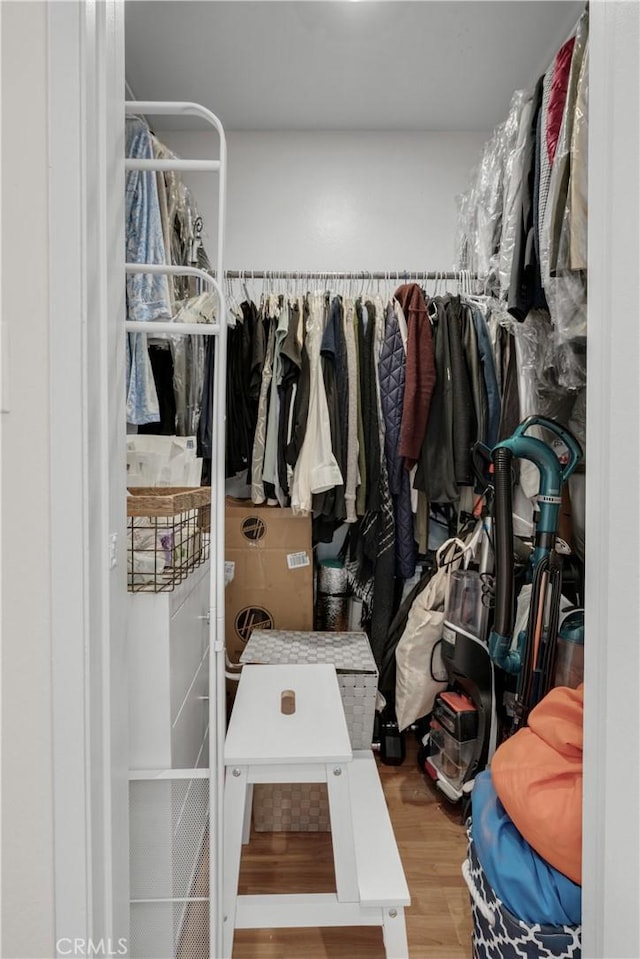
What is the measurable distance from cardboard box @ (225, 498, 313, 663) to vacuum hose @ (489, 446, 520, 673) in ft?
2.75

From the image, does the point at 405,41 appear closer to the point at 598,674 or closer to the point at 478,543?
the point at 478,543

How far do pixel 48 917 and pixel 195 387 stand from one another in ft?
5.50

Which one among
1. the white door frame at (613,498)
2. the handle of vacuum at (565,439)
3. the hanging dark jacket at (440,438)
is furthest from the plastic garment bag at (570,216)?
the hanging dark jacket at (440,438)

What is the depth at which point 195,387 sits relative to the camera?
207 centimetres

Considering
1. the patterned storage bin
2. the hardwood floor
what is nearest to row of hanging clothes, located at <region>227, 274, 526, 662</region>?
the patterned storage bin

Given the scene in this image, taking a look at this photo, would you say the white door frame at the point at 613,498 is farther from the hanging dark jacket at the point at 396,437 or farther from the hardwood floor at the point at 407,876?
the hanging dark jacket at the point at 396,437

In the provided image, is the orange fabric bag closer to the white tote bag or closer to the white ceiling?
the white tote bag

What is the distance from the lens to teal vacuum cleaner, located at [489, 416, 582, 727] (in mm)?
1433

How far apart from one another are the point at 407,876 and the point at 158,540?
1.18 m

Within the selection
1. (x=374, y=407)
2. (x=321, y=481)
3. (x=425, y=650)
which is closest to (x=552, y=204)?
(x=374, y=407)

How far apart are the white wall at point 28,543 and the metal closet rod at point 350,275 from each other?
171 cm

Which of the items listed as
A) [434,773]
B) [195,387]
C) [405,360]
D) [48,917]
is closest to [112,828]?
[48,917]

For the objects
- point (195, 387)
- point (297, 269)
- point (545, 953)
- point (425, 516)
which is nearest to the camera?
point (545, 953)

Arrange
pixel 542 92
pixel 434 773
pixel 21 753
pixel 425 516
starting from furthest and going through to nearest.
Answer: pixel 425 516, pixel 434 773, pixel 542 92, pixel 21 753
